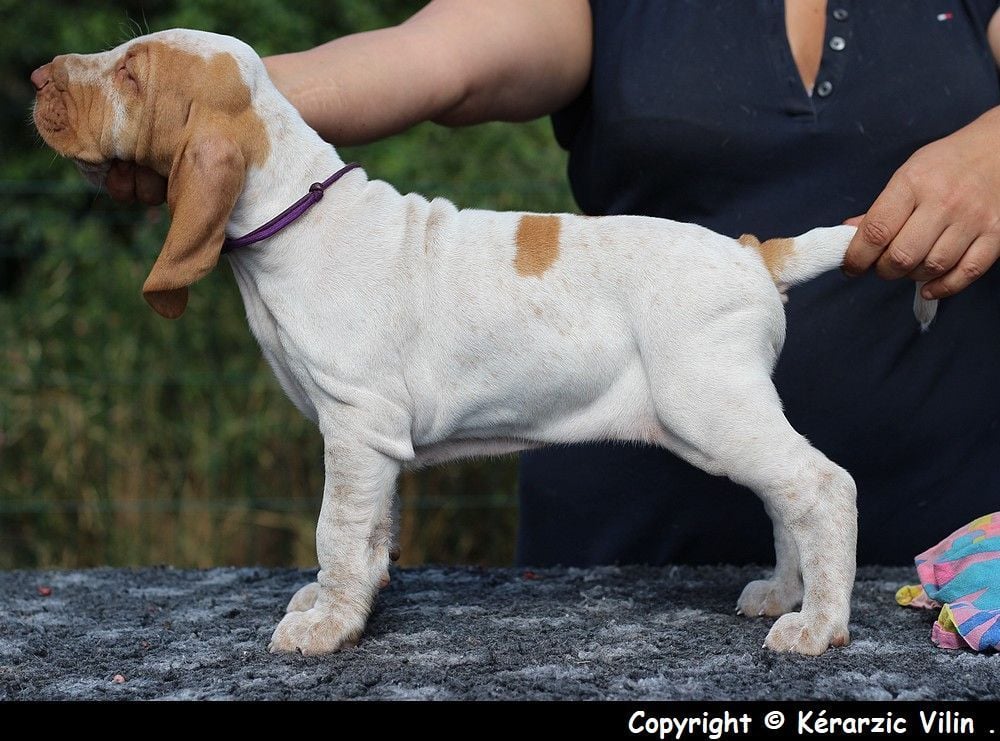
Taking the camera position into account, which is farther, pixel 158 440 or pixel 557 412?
pixel 158 440

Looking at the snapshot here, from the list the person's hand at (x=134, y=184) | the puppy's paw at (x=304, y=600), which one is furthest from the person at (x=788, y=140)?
the puppy's paw at (x=304, y=600)

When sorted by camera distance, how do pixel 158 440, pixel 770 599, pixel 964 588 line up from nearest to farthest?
pixel 964 588 → pixel 770 599 → pixel 158 440

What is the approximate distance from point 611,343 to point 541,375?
0.14 m

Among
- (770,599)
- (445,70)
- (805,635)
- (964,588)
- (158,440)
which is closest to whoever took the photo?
(805,635)

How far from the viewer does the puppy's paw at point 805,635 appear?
→ 2090mm

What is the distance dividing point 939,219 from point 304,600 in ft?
4.61

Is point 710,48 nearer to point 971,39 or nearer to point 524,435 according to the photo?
point 971,39

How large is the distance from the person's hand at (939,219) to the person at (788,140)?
1.56 feet

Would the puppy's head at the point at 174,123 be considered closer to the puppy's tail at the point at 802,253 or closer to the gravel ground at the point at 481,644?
the gravel ground at the point at 481,644

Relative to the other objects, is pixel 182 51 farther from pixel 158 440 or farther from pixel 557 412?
pixel 158 440

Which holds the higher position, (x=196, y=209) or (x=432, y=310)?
(x=196, y=209)

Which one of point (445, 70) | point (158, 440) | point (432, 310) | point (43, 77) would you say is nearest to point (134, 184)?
point (43, 77)

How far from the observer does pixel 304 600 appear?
2.41m

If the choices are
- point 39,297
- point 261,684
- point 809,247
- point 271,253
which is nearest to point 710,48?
point 809,247
